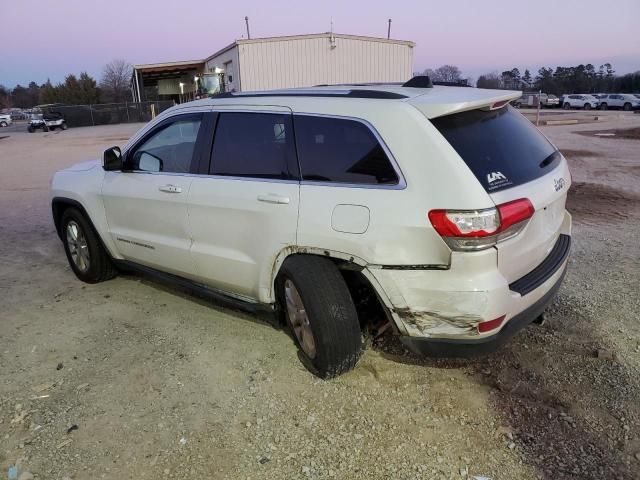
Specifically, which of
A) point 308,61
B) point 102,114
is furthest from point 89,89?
point 308,61

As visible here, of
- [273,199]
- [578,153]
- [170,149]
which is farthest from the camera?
[578,153]

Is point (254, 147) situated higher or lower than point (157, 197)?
higher

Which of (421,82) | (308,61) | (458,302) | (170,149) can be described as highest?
(308,61)

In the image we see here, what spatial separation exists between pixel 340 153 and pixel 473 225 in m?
0.93

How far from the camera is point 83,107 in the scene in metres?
46.3

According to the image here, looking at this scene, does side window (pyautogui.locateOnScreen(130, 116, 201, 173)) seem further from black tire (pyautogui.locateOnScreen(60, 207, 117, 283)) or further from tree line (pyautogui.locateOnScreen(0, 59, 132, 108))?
tree line (pyautogui.locateOnScreen(0, 59, 132, 108))

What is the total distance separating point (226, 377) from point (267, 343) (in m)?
0.49

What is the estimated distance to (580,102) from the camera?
46.9 metres

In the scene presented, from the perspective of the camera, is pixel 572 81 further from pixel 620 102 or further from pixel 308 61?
pixel 308 61

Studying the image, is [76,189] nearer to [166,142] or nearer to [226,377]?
[166,142]

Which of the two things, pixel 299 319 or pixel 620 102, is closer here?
pixel 299 319

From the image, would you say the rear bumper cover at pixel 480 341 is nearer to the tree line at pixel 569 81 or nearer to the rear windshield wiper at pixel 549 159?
the rear windshield wiper at pixel 549 159

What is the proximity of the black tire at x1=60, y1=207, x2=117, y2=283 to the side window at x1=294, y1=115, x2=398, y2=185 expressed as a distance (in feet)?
8.60

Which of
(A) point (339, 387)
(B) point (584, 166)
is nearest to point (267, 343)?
(A) point (339, 387)
